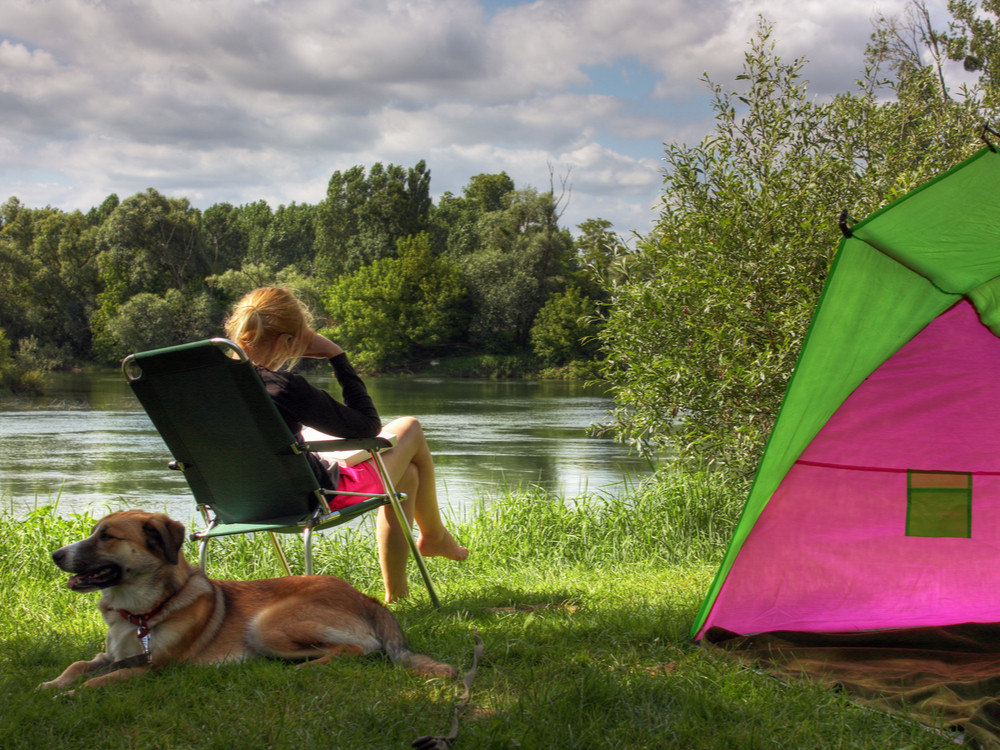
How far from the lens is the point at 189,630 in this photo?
2385 mm

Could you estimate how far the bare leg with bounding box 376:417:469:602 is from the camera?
3459mm

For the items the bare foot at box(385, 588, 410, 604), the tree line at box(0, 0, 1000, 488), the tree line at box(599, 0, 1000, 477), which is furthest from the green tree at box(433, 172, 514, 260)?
the bare foot at box(385, 588, 410, 604)

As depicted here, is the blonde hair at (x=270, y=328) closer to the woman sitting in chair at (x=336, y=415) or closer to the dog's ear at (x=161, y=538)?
the woman sitting in chair at (x=336, y=415)

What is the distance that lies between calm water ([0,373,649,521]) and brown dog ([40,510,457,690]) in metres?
2.98

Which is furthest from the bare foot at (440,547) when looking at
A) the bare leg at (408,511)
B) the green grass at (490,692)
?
the green grass at (490,692)

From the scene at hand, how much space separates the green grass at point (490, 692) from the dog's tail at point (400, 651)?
0.04m

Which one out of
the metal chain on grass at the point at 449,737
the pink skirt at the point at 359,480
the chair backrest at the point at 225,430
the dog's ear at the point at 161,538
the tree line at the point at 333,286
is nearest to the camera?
the metal chain on grass at the point at 449,737

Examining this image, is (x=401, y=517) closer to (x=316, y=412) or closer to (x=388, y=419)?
(x=316, y=412)

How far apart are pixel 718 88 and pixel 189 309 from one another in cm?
3473

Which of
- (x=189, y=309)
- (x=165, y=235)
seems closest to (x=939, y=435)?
(x=189, y=309)

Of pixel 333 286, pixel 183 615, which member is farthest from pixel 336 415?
pixel 333 286

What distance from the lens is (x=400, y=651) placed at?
2436 millimetres

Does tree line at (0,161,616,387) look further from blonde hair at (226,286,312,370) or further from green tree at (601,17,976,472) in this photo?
blonde hair at (226,286,312,370)

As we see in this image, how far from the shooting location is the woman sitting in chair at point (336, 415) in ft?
10.3
